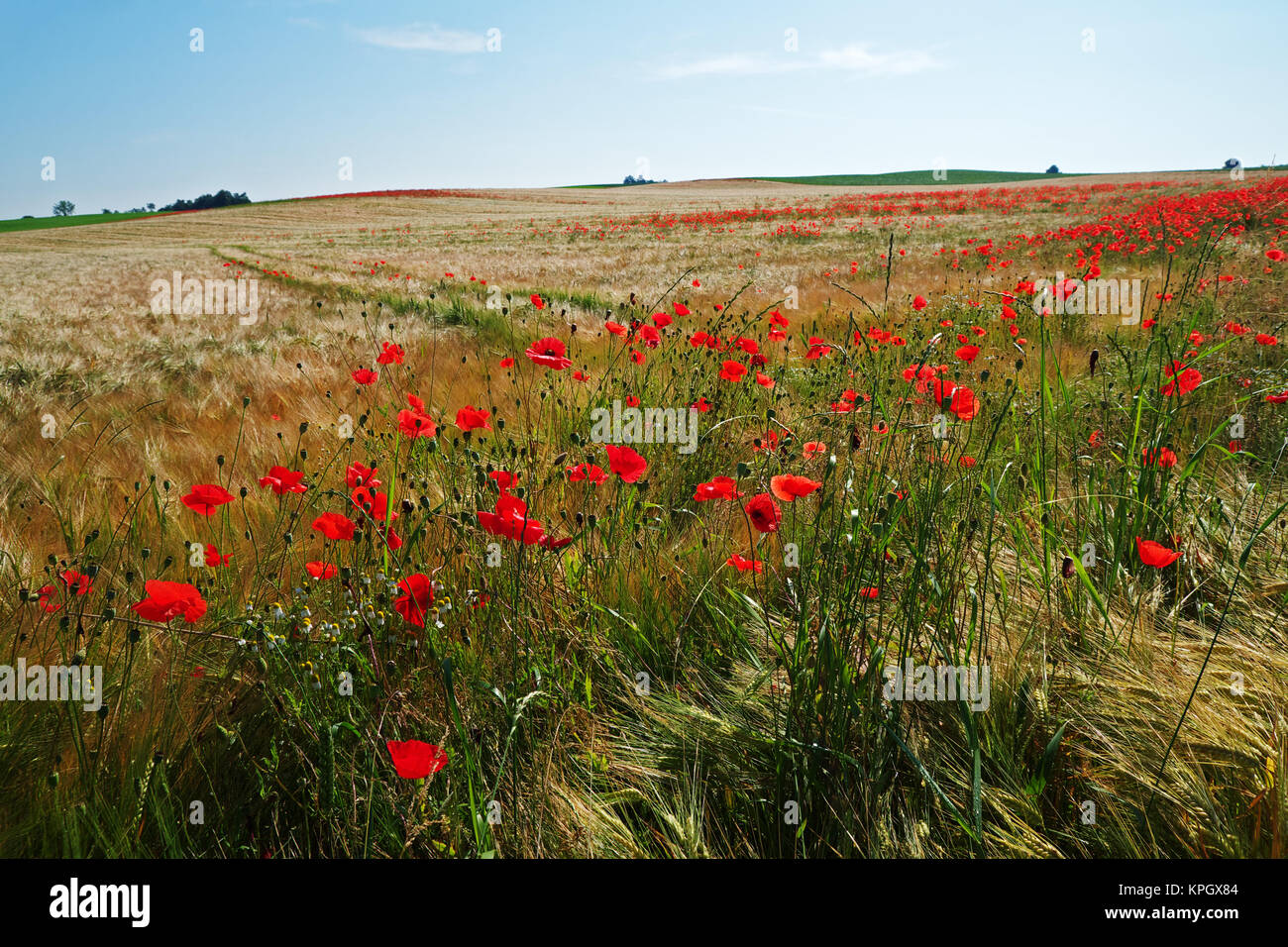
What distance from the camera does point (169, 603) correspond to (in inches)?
44.6

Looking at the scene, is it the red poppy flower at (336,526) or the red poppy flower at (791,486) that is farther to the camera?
the red poppy flower at (336,526)

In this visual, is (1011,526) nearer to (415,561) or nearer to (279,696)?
(415,561)

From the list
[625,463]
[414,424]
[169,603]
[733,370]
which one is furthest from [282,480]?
[733,370]

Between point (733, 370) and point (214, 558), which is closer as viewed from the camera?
point (214, 558)

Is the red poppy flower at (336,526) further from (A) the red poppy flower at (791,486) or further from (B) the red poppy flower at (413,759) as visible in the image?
(A) the red poppy flower at (791,486)

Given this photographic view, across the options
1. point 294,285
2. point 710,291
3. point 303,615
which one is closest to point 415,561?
point 303,615

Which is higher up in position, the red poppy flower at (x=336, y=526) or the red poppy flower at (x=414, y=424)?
the red poppy flower at (x=414, y=424)

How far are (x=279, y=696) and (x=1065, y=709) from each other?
152 centimetres

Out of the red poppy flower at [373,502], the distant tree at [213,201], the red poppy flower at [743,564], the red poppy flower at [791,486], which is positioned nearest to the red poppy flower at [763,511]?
the red poppy flower at [791,486]

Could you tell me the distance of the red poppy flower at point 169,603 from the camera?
112cm

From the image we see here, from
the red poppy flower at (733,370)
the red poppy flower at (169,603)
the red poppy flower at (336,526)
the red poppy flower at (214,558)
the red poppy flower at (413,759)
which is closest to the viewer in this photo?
the red poppy flower at (413,759)

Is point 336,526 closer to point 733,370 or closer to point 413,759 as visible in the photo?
point 413,759

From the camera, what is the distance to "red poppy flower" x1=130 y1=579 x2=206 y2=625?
1.12 m
